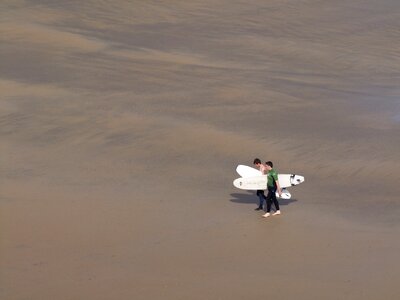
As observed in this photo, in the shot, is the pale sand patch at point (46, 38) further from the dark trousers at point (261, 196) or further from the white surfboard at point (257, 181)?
the dark trousers at point (261, 196)

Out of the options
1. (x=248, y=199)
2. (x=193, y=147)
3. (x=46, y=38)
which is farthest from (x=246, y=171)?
(x=46, y=38)

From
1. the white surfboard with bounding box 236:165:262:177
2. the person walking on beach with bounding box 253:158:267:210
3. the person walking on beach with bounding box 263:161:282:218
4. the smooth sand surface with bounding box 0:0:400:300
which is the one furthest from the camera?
the white surfboard with bounding box 236:165:262:177

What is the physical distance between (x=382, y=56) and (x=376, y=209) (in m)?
12.2

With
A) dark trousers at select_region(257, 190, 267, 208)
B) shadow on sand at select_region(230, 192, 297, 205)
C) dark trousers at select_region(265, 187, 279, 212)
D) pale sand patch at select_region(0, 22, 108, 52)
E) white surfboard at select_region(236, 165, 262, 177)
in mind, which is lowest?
dark trousers at select_region(265, 187, 279, 212)

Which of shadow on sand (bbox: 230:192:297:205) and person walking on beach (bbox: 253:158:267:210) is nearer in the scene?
person walking on beach (bbox: 253:158:267:210)

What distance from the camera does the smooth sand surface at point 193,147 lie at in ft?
46.9

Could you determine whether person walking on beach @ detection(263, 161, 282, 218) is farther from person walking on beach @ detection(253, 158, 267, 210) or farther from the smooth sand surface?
the smooth sand surface

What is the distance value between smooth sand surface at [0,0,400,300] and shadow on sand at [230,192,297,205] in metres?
0.03

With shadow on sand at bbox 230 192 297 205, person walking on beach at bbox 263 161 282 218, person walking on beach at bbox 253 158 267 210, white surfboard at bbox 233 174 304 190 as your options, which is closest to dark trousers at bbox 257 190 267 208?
person walking on beach at bbox 253 158 267 210

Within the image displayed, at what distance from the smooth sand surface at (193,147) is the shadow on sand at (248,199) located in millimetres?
35

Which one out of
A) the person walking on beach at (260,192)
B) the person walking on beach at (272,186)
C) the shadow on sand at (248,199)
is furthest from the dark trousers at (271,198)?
the shadow on sand at (248,199)

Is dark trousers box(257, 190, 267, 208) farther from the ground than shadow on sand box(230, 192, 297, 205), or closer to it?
closer to it

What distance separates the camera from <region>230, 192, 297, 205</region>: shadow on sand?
17156 millimetres

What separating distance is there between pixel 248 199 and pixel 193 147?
2.91 m
